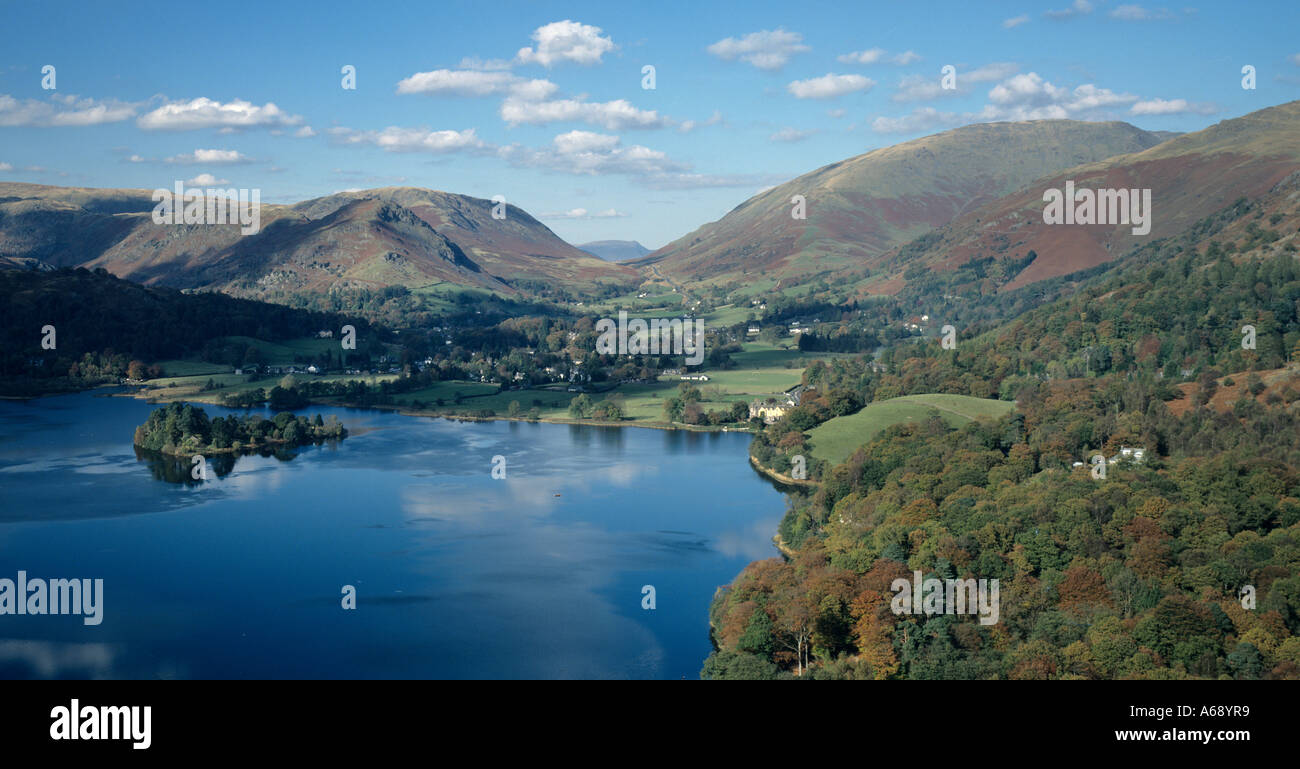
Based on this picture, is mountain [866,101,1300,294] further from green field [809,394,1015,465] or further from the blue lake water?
the blue lake water

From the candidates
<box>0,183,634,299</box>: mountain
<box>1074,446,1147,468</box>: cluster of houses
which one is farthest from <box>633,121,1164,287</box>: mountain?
<box>1074,446,1147,468</box>: cluster of houses

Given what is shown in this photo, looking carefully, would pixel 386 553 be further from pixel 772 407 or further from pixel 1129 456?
pixel 772 407

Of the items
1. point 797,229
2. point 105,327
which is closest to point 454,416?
point 105,327

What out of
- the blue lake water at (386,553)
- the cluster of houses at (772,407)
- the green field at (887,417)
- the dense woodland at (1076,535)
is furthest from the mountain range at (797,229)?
the blue lake water at (386,553)

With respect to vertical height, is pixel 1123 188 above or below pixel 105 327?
above

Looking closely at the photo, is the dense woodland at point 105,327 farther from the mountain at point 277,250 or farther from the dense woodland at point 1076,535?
the dense woodland at point 1076,535
